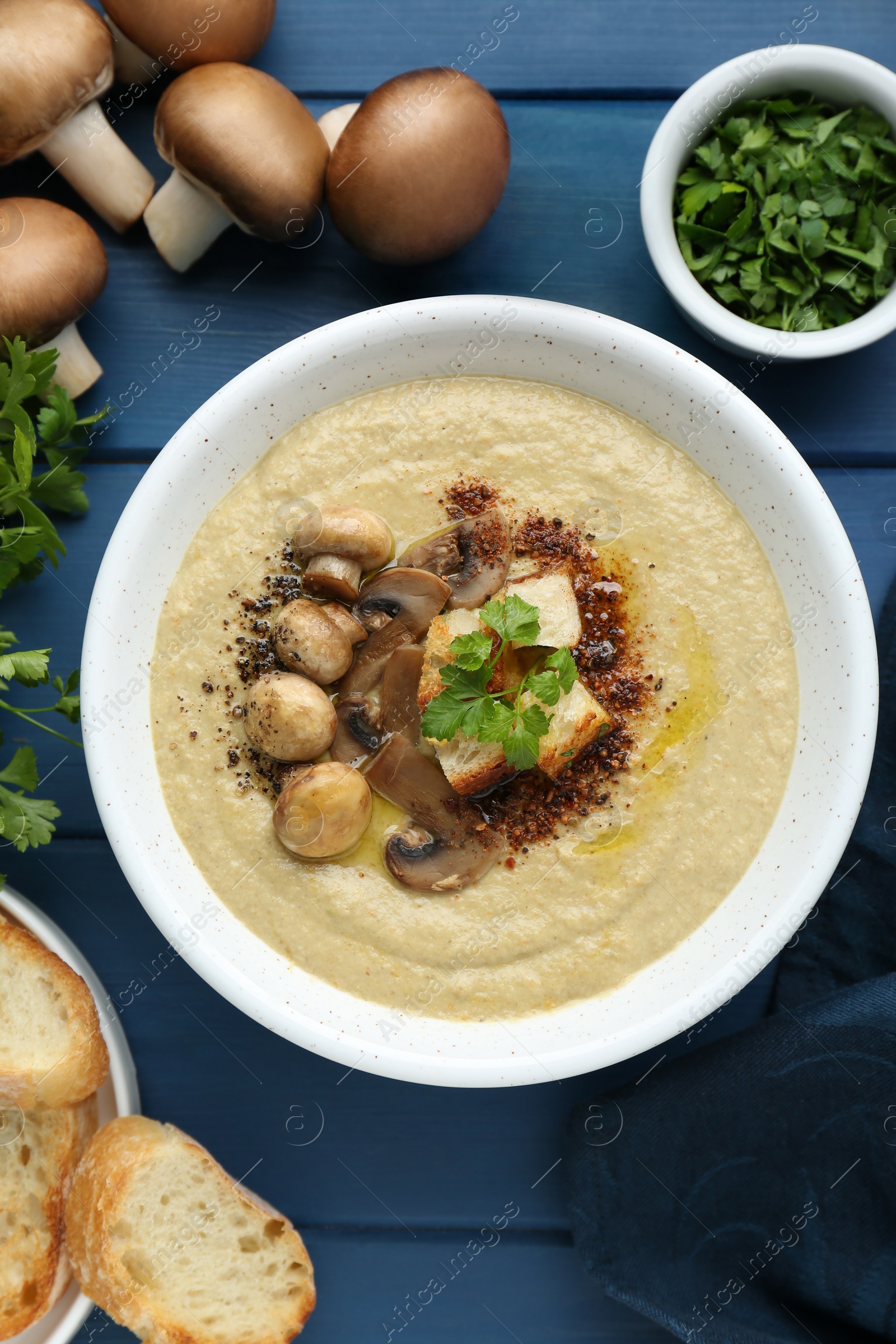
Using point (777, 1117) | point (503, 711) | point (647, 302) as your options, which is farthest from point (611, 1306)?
point (647, 302)

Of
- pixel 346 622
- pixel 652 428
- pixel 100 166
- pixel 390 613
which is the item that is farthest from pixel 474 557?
pixel 100 166

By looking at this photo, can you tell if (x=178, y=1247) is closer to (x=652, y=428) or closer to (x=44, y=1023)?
(x=44, y=1023)

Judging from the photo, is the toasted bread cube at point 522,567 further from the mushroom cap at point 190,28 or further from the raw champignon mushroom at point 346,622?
the mushroom cap at point 190,28

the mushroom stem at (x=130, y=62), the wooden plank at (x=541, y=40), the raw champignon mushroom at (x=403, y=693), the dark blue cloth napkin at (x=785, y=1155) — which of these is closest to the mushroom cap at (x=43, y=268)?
the mushroom stem at (x=130, y=62)

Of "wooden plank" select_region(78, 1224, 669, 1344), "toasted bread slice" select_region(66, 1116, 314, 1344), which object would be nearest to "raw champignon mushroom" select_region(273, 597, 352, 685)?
"toasted bread slice" select_region(66, 1116, 314, 1344)

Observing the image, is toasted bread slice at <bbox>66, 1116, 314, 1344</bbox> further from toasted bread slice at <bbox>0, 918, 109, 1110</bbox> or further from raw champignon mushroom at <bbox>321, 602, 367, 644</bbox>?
raw champignon mushroom at <bbox>321, 602, 367, 644</bbox>
